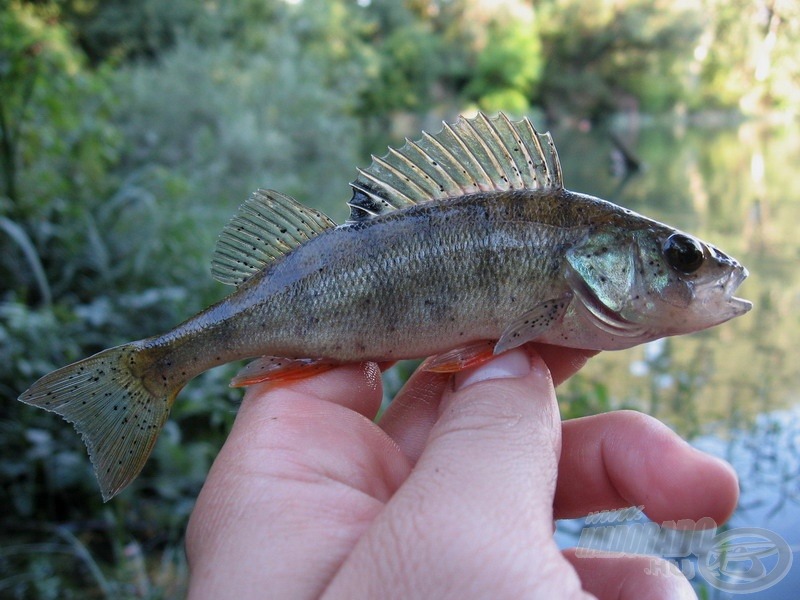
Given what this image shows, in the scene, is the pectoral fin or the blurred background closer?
the pectoral fin

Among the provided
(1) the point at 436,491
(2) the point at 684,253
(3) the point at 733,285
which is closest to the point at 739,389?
(3) the point at 733,285

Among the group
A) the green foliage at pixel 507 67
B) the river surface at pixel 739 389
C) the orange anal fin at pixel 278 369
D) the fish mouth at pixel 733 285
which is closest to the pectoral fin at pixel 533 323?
the fish mouth at pixel 733 285

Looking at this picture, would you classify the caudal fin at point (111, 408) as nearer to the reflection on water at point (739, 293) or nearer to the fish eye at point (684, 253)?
the fish eye at point (684, 253)

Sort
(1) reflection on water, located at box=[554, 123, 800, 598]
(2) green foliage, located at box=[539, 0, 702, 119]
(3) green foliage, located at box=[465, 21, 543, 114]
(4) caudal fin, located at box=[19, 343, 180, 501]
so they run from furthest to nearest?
(3) green foliage, located at box=[465, 21, 543, 114], (2) green foliage, located at box=[539, 0, 702, 119], (1) reflection on water, located at box=[554, 123, 800, 598], (4) caudal fin, located at box=[19, 343, 180, 501]

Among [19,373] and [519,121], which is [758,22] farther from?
[19,373]

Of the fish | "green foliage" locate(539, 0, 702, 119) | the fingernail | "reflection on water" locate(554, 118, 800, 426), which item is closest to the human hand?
the fingernail

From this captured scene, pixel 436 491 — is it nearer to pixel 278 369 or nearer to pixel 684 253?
pixel 278 369

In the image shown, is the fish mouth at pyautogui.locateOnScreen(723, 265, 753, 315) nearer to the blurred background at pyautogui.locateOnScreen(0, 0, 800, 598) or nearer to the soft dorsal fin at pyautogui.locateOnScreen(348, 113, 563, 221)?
the soft dorsal fin at pyautogui.locateOnScreen(348, 113, 563, 221)
